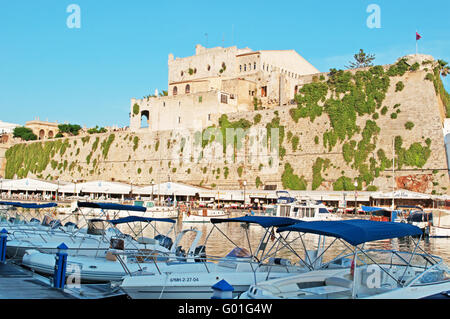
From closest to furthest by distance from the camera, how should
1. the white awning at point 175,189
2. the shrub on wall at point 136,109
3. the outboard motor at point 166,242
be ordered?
the outboard motor at point 166,242 < the white awning at point 175,189 < the shrub on wall at point 136,109

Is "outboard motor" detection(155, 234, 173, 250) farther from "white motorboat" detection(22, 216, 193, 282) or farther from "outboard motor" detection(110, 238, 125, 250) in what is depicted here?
"outboard motor" detection(110, 238, 125, 250)

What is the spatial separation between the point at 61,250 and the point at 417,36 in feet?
114

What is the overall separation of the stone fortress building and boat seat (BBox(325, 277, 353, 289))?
40.7 meters

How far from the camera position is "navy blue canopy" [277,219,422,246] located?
Result: 30.2ft

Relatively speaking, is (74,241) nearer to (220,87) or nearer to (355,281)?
(355,281)

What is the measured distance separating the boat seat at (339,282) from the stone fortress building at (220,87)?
4072 cm

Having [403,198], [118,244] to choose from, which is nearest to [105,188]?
[403,198]

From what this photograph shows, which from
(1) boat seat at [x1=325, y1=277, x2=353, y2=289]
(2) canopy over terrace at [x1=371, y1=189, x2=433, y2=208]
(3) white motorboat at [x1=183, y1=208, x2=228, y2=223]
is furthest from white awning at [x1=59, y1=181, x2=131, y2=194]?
(1) boat seat at [x1=325, y1=277, x2=353, y2=289]

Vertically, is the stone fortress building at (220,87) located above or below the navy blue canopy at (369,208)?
above

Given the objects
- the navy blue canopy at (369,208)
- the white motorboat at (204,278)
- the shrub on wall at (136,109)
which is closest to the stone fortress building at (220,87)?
the shrub on wall at (136,109)

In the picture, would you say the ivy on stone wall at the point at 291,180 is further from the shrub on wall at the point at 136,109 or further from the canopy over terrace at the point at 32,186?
the canopy over terrace at the point at 32,186

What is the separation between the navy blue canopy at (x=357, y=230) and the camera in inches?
362

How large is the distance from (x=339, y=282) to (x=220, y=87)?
1849 inches
